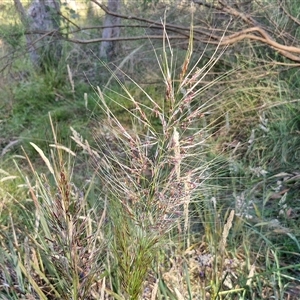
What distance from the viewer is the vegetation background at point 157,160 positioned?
1.06 meters

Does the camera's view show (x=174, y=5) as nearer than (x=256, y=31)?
No

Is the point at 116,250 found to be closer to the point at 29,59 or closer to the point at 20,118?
the point at 20,118

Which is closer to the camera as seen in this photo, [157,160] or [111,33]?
[157,160]

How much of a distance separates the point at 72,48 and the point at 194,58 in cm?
Result: 118

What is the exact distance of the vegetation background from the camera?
3.49 feet

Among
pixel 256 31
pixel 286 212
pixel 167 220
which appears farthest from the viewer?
pixel 256 31

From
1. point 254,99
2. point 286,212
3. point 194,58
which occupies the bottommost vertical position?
point 286,212

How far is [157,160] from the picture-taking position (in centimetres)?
100

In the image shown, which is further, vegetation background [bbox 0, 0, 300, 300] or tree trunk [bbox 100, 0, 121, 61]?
tree trunk [bbox 100, 0, 121, 61]

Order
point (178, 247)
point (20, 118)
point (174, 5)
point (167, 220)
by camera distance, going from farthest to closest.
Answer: point (20, 118)
point (174, 5)
point (178, 247)
point (167, 220)

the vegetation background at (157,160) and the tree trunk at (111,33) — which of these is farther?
the tree trunk at (111,33)

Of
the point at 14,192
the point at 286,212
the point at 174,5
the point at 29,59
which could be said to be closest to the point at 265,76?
the point at 174,5

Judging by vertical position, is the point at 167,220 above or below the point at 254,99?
above

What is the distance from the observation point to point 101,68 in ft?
12.2
